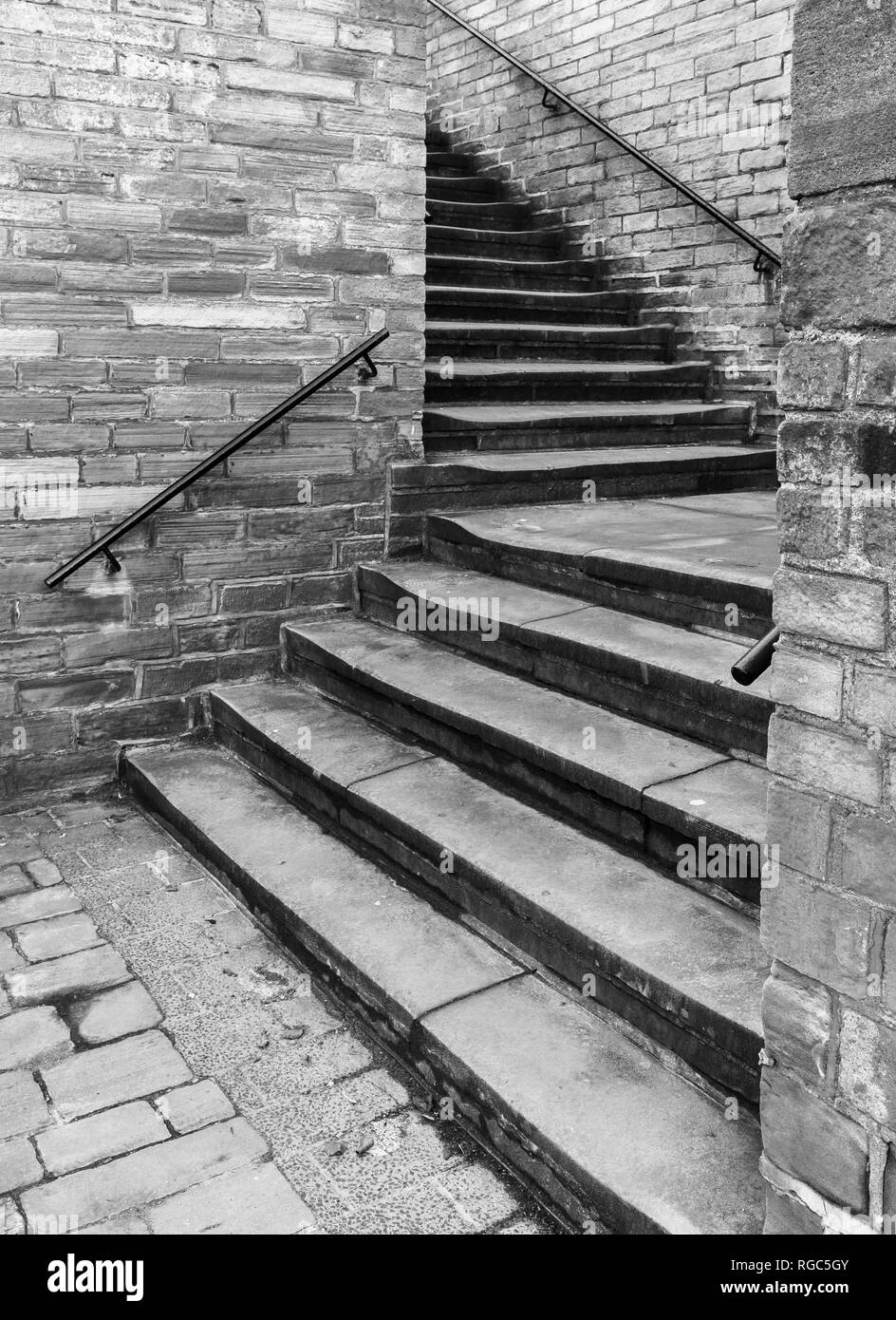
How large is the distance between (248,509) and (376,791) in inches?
67.1

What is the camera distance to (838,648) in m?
1.90

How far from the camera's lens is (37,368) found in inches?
171

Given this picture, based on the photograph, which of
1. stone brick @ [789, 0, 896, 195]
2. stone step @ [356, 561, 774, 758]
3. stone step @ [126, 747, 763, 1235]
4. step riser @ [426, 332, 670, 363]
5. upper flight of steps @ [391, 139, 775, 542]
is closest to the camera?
stone brick @ [789, 0, 896, 195]

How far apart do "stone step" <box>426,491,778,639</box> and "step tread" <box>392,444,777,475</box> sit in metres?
0.20

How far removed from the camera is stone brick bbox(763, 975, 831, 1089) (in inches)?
78.3

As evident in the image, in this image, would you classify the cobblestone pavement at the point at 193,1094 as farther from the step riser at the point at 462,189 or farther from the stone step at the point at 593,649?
the step riser at the point at 462,189

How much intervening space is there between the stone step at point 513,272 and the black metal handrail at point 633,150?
812 mm

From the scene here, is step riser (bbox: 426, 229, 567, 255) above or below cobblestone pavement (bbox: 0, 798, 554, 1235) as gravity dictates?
above

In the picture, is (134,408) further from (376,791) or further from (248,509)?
(376,791)

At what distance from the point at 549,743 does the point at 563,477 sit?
2.39 meters

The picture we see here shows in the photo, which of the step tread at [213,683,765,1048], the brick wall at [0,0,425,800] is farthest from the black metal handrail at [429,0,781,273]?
the step tread at [213,683,765,1048]

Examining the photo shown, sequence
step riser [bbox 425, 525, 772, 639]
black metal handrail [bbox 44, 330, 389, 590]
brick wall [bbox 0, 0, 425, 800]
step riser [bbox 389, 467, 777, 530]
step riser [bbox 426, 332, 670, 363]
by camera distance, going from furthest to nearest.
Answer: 1. step riser [bbox 426, 332, 670, 363]
2. step riser [bbox 389, 467, 777, 530]
3. black metal handrail [bbox 44, 330, 389, 590]
4. brick wall [bbox 0, 0, 425, 800]
5. step riser [bbox 425, 525, 772, 639]

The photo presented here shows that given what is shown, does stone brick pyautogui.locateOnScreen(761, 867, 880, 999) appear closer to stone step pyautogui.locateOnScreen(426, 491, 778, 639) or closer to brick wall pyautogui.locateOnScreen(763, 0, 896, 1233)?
brick wall pyautogui.locateOnScreen(763, 0, 896, 1233)
